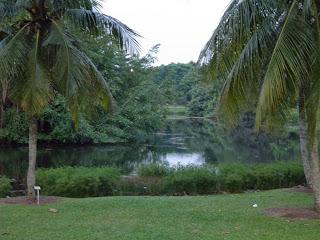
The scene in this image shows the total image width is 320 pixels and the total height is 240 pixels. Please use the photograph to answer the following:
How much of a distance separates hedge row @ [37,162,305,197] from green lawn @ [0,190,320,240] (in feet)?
8.77

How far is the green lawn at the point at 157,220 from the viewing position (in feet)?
26.5

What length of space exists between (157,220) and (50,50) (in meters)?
5.30

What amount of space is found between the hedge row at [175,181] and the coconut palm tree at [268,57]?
5.59 m

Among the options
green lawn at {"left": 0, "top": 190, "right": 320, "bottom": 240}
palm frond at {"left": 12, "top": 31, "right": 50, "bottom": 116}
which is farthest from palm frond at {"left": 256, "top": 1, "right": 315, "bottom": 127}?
palm frond at {"left": 12, "top": 31, "right": 50, "bottom": 116}

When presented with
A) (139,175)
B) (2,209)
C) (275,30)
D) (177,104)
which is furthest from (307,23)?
(177,104)

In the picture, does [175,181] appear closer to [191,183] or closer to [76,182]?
[191,183]

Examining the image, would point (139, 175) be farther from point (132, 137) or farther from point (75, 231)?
point (132, 137)

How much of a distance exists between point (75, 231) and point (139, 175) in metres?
9.65

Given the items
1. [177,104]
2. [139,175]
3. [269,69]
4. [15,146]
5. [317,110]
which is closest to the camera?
[317,110]

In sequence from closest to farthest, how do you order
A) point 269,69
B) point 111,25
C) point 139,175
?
point 269,69 < point 111,25 < point 139,175

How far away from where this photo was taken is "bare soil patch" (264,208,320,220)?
9555mm

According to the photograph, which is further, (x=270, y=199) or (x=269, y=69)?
(x=270, y=199)

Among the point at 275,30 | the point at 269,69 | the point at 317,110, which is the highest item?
the point at 275,30

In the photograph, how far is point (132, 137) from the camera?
37906 millimetres
